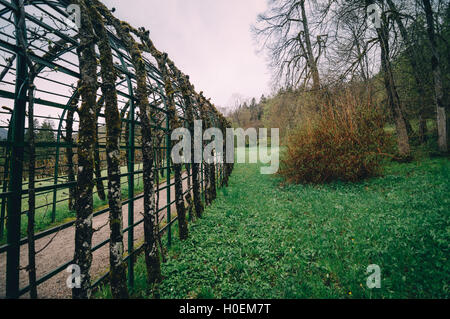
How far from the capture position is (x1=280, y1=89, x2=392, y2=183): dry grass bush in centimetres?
652

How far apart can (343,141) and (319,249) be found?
16.3 feet

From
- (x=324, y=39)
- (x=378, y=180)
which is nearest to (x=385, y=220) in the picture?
(x=378, y=180)

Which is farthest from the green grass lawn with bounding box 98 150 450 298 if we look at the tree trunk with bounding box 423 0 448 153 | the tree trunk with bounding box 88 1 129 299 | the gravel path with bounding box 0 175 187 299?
the tree trunk with bounding box 423 0 448 153

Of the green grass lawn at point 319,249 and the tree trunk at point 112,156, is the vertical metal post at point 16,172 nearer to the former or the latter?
the tree trunk at point 112,156

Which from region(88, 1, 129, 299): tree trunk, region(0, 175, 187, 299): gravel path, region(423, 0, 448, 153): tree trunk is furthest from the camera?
region(423, 0, 448, 153): tree trunk

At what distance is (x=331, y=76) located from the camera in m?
8.09

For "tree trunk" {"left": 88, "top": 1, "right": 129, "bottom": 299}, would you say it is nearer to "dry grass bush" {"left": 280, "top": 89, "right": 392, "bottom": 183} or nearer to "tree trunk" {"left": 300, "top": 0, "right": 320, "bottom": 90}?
"dry grass bush" {"left": 280, "top": 89, "right": 392, "bottom": 183}

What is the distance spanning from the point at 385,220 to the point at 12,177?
5993 mm

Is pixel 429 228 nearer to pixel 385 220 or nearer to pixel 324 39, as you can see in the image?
pixel 385 220

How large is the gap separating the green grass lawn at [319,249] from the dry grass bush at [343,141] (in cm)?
150

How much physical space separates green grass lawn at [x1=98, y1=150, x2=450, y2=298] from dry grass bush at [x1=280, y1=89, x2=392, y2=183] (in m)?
1.50

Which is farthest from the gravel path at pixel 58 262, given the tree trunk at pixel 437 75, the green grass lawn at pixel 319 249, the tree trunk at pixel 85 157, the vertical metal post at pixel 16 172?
the tree trunk at pixel 437 75

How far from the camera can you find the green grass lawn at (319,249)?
2344 millimetres

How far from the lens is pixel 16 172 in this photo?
1.50m
